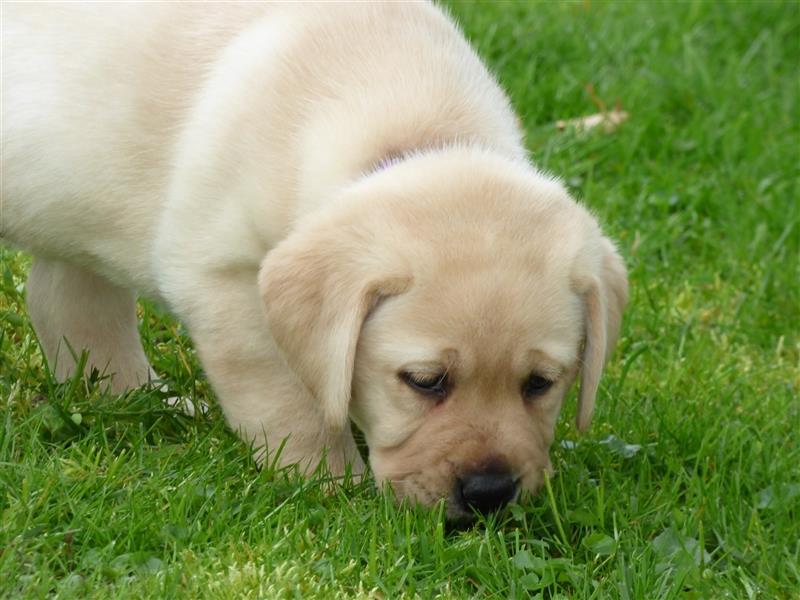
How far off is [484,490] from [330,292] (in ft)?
2.20

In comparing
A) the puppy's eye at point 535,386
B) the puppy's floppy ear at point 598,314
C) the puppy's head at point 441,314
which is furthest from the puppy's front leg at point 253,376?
the puppy's floppy ear at point 598,314

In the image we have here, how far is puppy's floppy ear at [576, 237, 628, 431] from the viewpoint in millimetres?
4098

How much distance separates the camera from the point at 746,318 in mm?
6211

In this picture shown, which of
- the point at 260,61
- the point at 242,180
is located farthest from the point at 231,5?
the point at 242,180

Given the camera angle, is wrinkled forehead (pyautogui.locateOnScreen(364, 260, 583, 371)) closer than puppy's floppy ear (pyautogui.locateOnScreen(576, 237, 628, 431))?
Yes

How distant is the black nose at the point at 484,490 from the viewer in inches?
154

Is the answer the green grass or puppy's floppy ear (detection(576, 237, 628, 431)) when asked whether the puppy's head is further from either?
the green grass

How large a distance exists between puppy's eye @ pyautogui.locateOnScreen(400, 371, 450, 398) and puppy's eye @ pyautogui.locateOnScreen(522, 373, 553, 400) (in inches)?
9.0

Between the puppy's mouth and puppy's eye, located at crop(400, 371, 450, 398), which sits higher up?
puppy's eye, located at crop(400, 371, 450, 398)

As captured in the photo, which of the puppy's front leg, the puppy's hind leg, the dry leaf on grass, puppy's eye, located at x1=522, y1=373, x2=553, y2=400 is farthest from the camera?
the dry leaf on grass

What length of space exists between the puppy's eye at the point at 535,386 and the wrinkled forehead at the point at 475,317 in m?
0.08

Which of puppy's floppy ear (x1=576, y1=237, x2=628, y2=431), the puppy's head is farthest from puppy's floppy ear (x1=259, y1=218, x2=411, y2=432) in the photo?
puppy's floppy ear (x1=576, y1=237, x2=628, y2=431)

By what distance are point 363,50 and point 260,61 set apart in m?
0.31

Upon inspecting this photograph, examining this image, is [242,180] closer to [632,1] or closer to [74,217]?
[74,217]
